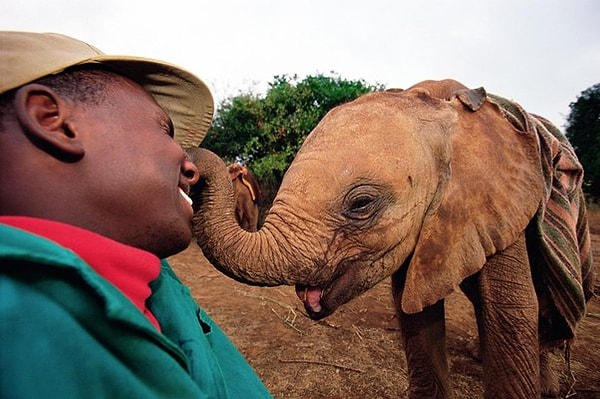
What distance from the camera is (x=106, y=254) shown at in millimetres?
747

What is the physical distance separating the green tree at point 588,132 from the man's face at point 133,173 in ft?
51.7

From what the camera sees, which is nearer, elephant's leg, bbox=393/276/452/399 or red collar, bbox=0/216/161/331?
red collar, bbox=0/216/161/331

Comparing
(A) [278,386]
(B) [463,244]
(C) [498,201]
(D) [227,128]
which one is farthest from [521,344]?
(D) [227,128]

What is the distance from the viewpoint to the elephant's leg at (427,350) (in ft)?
8.30

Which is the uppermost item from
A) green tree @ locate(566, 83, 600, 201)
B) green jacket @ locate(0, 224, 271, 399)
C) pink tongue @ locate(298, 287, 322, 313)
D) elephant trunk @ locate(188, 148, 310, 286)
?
green tree @ locate(566, 83, 600, 201)

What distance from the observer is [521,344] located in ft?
6.72

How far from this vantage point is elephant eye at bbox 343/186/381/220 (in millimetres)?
1887

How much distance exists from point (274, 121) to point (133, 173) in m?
9.28

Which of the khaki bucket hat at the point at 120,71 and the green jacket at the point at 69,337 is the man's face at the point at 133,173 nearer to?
the khaki bucket hat at the point at 120,71

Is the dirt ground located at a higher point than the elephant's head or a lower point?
lower

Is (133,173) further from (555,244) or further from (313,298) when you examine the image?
(555,244)

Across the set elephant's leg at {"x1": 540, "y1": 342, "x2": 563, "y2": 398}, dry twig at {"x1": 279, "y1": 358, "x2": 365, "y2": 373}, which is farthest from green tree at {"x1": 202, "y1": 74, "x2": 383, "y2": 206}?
elephant's leg at {"x1": 540, "y1": 342, "x2": 563, "y2": 398}

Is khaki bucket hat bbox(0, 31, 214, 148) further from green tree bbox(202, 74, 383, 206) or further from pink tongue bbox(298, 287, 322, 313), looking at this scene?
green tree bbox(202, 74, 383, 206)

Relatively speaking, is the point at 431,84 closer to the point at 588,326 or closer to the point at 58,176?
the point at 58,176
